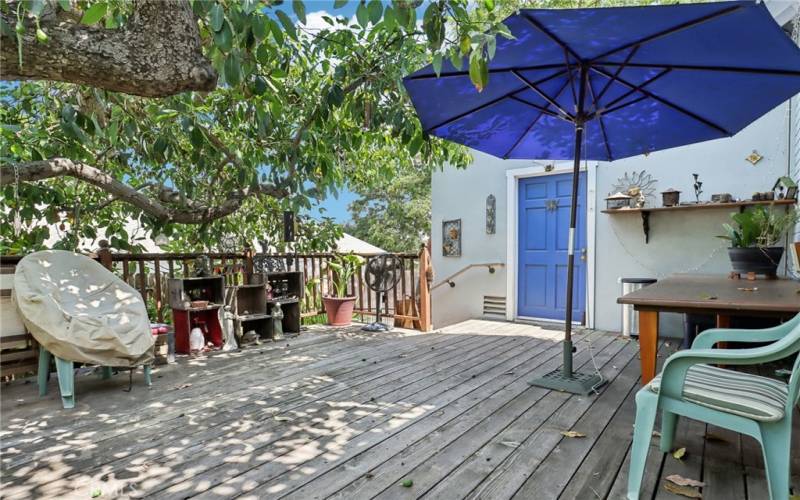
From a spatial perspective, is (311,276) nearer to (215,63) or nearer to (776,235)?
(215,63)

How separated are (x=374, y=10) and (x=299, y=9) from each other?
1.28ft

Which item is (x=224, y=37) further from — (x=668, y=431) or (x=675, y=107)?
(x=675, y=107)

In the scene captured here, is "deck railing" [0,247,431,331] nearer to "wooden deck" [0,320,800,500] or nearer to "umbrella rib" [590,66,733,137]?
"wooden deck" [0,320,800,500]

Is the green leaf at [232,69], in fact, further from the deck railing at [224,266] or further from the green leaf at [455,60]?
the deck railing at [224,266]

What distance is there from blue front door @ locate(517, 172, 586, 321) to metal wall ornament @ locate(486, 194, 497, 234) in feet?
1.10

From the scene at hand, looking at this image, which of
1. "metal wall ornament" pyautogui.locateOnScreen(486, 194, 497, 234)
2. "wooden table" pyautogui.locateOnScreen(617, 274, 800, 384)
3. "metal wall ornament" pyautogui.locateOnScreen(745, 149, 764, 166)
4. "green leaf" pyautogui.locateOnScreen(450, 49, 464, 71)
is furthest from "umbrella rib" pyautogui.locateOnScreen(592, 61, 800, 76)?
"metal wall ornament" pyautogui.locateOnScreen(486, 194, 497, 234)

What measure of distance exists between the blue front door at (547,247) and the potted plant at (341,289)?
2.16 metres

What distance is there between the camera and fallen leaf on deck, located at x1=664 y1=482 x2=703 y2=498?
5.26 feet

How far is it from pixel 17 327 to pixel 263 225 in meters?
2.67

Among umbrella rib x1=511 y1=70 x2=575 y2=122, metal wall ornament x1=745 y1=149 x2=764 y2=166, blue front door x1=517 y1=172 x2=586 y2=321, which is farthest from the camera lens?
blue front door x1=517 y1=172 x2=586 y2=321

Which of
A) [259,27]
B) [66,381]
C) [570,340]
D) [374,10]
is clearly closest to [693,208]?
[570,340]

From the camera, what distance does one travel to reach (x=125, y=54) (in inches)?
60.4

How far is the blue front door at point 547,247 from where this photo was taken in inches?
197

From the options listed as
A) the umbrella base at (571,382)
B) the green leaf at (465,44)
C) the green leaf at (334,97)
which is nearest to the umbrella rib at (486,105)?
the green leaf at (334,97)
